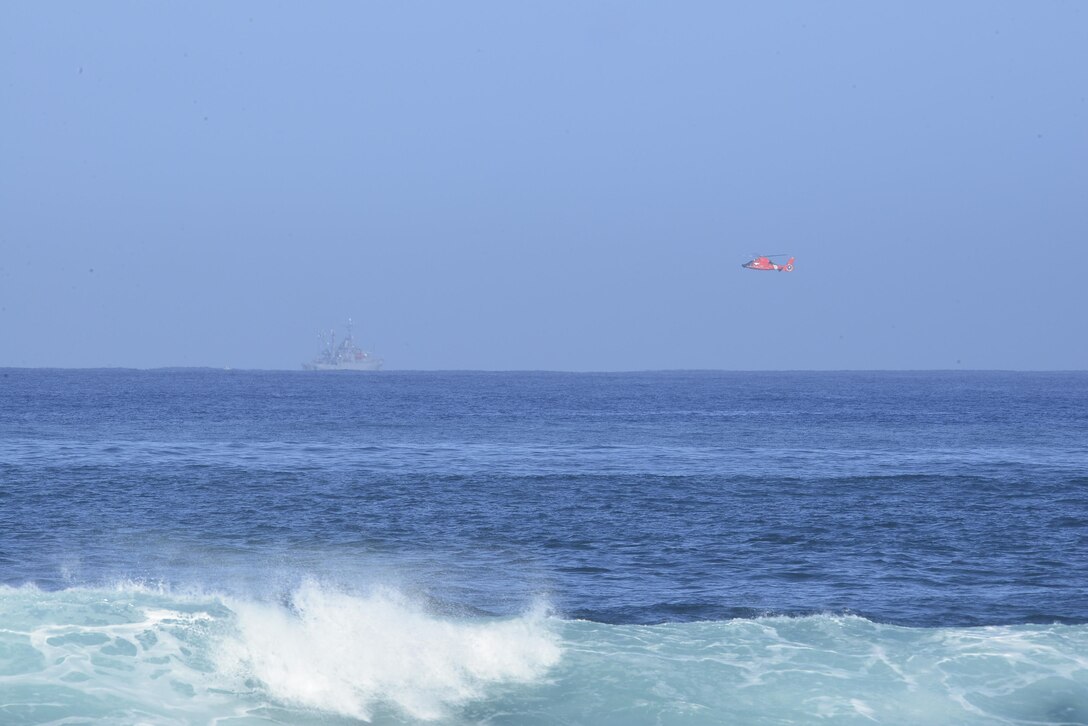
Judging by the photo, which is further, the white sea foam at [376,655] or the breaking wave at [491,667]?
the white sea foam at [376,655]

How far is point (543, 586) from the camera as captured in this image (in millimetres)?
29469

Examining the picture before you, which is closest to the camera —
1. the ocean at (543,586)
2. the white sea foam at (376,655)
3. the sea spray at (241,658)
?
the sea spray at (241,658)

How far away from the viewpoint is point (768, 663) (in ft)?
69.9

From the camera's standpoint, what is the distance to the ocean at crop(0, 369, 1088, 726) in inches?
762

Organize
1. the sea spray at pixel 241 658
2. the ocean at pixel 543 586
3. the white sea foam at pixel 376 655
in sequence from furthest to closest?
the ocean at pixel 543 586 < the white sea foam at pixel 376 655 < the sea spray at pixel 241 658

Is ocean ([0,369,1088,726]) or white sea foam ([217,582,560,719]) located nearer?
white sea foam ([217,582,560,719])

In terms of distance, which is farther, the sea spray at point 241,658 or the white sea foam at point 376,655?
the white sea foam at point 376,655

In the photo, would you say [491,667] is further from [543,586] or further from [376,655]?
[543,586]

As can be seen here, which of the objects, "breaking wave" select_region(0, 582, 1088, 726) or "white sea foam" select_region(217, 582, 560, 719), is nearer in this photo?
"breaking wave" select_region(0, 582, 1088, 726)

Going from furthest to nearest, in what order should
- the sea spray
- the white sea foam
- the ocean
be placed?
the ocean → the white sea foam → the sea spray

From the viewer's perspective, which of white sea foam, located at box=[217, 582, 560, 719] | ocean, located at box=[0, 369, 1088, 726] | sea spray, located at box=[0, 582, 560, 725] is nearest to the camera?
sea spray, located at box=[0, 582, 560, 725]

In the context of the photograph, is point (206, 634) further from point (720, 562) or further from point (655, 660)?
point (720, 562)

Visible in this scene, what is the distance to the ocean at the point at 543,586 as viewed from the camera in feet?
63.5

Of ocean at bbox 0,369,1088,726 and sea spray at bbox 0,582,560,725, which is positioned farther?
ocean at bbox 0,369,1088,726
